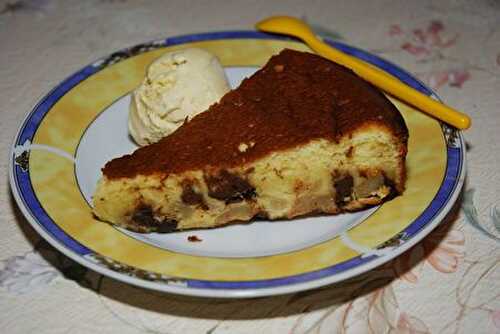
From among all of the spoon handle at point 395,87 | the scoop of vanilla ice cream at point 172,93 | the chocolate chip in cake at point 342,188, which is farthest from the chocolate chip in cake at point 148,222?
the spoon handle at point 395,87

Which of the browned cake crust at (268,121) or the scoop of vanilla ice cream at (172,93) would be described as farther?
the scoop of vanilla ice cream at (172,93)

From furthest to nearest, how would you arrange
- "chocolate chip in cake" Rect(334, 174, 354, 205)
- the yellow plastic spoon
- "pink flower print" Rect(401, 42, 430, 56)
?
1. "pink flower print" Rect(401, 42, 430, 56)
2. the yellow plastic spoon
3. "chocolate chip in cake" Rect(334, 174, 354, 205)

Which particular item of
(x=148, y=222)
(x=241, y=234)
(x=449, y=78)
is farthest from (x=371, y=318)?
(x=449, y=78)

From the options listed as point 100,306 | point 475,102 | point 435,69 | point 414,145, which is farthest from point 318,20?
point 100,306

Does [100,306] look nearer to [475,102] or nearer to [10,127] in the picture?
[10,127]

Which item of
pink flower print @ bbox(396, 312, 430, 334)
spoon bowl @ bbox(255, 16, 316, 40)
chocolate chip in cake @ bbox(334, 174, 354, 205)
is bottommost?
pink flower print @ bbox(396, 312, 430, 334)

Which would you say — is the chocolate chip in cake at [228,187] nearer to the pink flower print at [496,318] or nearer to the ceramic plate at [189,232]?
the ceramic plate at [189,232]

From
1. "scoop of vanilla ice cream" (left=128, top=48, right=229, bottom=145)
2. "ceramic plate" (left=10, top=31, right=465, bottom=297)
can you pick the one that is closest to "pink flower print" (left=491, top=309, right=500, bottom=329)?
"ceramic plate" (left=10, top=31, right=465, bottom=297)

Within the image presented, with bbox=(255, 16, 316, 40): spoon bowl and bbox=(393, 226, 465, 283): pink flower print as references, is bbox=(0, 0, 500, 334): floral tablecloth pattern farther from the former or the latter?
bbox=(255, 16, 316, 40): spoon bowl
